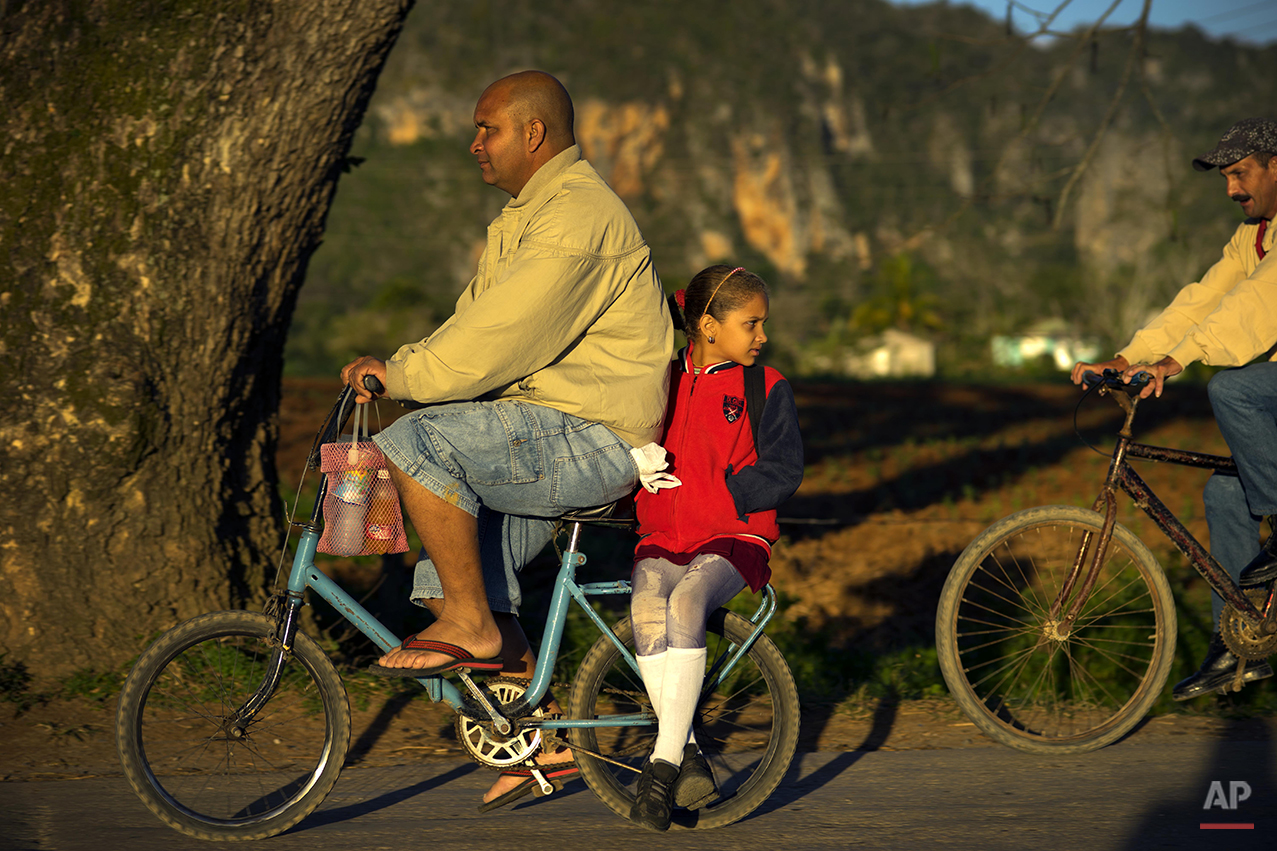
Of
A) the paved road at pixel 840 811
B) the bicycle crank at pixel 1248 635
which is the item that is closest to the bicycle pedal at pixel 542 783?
the paved road at pixel 840 811

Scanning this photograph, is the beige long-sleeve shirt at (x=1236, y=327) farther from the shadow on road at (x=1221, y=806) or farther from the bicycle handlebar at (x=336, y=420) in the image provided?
the bicycle handlebar at (x=336, y=420)

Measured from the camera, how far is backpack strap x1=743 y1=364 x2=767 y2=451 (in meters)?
3.36

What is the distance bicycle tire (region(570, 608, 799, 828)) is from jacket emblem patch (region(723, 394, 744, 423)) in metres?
0.57

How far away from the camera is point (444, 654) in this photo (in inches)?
124

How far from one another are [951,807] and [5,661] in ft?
11.3

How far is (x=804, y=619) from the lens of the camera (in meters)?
6.29

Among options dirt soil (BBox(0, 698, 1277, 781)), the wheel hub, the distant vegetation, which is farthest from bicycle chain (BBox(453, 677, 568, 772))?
the distant vegetation

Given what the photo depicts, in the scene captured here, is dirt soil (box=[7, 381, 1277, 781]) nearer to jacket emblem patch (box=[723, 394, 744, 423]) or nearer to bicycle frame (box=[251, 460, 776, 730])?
bicycle frame (box=[251, 460, 776, 730])

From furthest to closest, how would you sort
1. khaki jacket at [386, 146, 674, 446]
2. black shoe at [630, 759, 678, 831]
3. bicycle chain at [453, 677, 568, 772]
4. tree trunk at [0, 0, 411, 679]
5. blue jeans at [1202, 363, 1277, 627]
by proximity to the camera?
1. tree trunk at [0, 0, 411, 679]
2. blue jeans at [1202, 363, 1277, 627]
3. bicycle chain at [453, 677, 568, 772]
4. black shoe at [630, 759, 678, 831]
5. khaki jacket at [386, 146, 674, 446]

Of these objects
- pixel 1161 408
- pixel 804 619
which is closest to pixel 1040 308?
pixel 1161 408

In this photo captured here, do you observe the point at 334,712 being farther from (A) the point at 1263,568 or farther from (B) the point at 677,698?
(A) the point at 1263,568

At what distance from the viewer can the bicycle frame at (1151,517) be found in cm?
400

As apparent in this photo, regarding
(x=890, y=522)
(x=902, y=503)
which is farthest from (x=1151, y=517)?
(x=902, y=503)

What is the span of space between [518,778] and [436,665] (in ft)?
1.63
